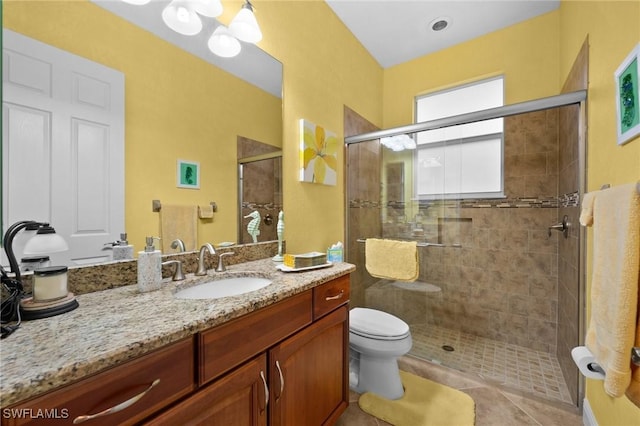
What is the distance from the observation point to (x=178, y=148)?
3.80 ft

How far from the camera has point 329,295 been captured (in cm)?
123

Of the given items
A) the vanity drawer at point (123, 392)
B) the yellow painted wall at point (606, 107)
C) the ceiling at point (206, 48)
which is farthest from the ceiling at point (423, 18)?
the vanity drawer at point (123, 392)

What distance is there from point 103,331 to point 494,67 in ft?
10.3

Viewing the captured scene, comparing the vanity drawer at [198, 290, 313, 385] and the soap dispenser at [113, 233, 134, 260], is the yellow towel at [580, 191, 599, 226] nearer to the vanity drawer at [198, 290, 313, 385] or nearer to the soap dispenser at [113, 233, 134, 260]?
the vanity drawer at [198, 290, 313, 385]

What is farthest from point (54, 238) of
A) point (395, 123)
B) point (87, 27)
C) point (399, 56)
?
point (399, 56)

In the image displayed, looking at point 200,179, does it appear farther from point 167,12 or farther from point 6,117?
point 167,12

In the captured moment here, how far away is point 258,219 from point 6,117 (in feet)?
3.30

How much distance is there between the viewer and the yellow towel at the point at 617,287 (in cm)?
70

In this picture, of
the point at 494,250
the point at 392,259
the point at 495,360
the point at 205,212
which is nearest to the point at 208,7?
the point at 205,212

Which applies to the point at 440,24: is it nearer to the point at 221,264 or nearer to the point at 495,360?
the point at 221,264

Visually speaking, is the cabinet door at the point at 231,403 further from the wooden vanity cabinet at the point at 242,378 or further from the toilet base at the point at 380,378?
the toilet base at the point at 380,378

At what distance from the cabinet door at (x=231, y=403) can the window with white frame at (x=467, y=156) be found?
182 centimetres

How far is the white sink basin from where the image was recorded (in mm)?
1071

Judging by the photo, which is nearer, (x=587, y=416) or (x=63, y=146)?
(x=63, y=146)
